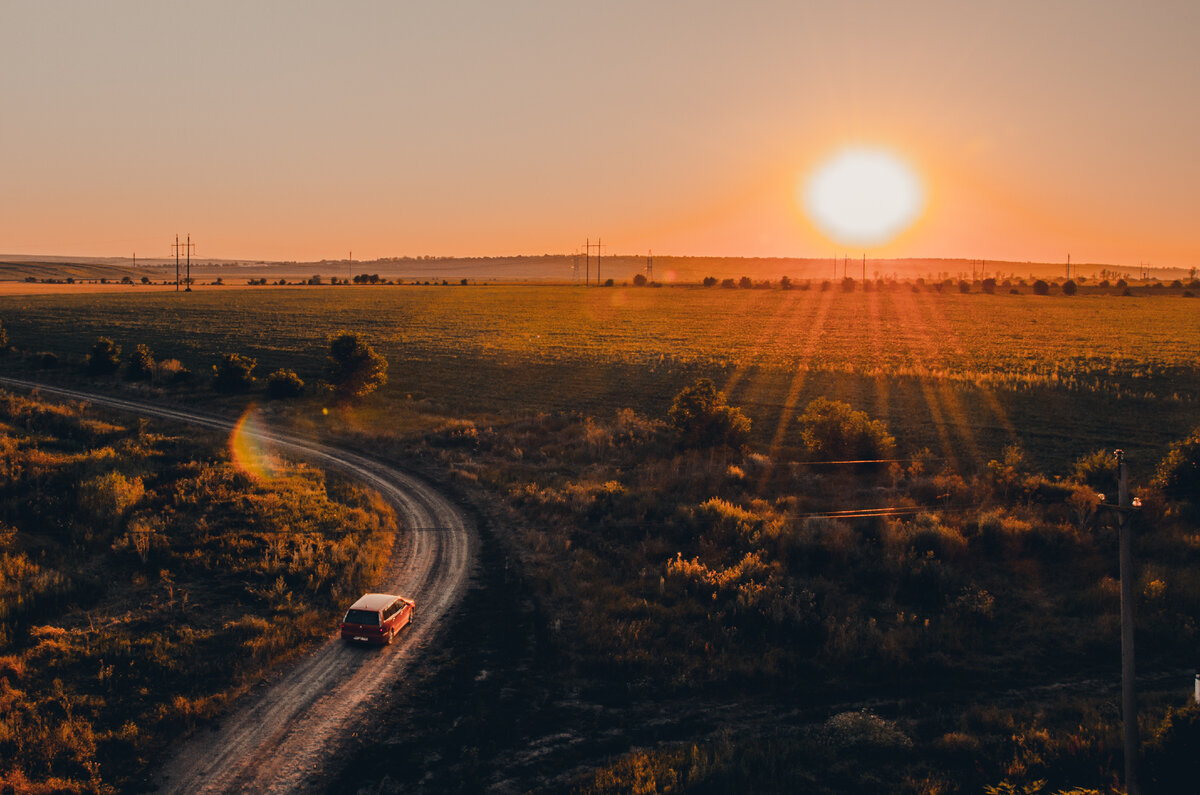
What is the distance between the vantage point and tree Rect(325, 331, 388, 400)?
5303 cm

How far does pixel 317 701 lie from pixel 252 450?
2619 cm

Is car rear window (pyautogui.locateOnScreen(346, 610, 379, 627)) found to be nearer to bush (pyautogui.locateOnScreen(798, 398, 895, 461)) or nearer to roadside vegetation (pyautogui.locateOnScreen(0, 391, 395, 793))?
roadside vegetation (pyautogui.locateOnScreen(0, 391, 395, 793))

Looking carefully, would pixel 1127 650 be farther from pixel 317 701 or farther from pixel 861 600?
pixel 317 701

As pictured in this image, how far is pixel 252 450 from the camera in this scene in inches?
1575

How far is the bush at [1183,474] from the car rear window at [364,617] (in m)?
30.7

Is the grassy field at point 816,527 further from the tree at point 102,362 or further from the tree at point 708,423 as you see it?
the tree at point 102,362

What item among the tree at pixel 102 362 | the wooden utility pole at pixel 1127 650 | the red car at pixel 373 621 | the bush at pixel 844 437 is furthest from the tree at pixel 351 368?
the wooden utility pole at pixel 1127 650

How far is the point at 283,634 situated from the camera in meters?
20.3

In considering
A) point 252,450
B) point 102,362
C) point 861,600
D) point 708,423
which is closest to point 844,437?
point 708,423

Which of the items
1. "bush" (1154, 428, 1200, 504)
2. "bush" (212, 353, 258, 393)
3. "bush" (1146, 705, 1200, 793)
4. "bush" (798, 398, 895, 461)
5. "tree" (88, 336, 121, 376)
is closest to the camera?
"bush" (1146, 705, 1200, 793)

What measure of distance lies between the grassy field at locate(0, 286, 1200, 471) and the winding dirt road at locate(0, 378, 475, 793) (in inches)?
813

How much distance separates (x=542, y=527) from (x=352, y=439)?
1973 centimetres

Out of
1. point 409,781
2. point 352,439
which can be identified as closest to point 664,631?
point 409,781

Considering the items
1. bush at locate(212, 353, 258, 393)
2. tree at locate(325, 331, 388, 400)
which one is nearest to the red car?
tree at locate(325, 331, 388, 400)
